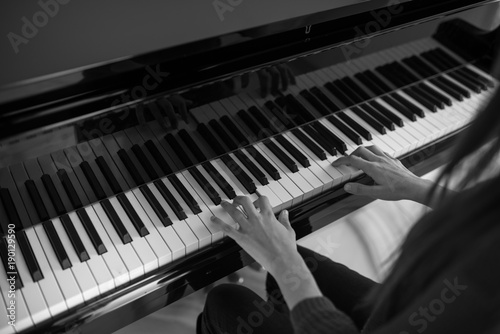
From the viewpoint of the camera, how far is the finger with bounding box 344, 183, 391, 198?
1.39 metres

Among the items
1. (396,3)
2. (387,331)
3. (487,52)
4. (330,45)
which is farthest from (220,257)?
(487,52)

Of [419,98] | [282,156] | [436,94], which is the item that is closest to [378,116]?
[419,98]

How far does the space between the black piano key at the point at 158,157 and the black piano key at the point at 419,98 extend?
1.05 metres

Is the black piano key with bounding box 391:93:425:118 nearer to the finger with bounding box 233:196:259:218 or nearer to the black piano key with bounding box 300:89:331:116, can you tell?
the black piano key with bounding box 300:89:331:116

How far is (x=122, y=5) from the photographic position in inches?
51.3

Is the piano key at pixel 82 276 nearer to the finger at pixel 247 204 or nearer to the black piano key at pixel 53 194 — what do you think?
the black piano key at pixel 53 194

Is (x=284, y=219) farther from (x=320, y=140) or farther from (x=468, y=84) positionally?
(x=468, y=84)

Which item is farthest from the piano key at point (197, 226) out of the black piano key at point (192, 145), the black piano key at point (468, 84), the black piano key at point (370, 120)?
the black piano key at point (468, 84)

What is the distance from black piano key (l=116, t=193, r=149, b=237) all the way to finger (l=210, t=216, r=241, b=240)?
0.19m

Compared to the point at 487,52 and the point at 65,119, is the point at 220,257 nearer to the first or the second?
the point at 65,119

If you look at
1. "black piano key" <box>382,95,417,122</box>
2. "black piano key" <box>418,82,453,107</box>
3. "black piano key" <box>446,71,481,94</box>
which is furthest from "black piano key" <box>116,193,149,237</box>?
"black piano key" <box>446,71,481,94</box>

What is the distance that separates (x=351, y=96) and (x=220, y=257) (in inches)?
30.4

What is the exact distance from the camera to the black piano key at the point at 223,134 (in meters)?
1.25

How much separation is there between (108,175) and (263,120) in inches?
19.7
